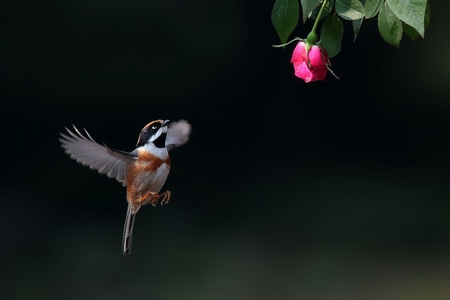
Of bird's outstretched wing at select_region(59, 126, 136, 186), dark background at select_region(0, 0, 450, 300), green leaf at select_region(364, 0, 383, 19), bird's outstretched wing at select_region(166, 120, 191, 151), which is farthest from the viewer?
dark background at select_region(0, 0, 450, 300)

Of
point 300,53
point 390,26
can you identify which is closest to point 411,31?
point 390,26

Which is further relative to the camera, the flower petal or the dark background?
the dark background

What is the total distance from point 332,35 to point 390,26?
9cm

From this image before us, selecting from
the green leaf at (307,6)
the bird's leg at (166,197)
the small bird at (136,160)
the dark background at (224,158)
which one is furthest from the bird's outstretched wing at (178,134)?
the dark background at (224,158)

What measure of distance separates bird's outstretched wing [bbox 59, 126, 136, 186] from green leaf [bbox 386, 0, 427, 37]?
426mm

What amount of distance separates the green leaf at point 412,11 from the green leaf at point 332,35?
0.15 metres

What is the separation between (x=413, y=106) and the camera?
5.11 meters

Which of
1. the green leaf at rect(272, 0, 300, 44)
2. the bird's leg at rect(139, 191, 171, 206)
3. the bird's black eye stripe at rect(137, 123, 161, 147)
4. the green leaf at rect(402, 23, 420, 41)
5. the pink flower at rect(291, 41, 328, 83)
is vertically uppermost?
the green leaf at rect(272, 0, 300, 44)

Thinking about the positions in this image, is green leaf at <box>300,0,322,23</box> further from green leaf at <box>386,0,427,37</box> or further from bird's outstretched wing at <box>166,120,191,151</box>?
bird's outstretched wing at <box>166,120,191,151</box>

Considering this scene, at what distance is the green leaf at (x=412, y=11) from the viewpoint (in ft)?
3.69

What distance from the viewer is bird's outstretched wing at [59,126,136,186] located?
4.53 feet

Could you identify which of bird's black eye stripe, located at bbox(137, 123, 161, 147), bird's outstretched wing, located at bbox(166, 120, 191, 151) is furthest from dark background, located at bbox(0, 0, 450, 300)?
bird's black eye stripe, located at bbox(137, 123, 161, 147)

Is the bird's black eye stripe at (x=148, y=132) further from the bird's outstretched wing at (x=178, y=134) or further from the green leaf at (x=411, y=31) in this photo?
the green leaf at (x=411, y=31)

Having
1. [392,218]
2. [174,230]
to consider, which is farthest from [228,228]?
[392,218]
